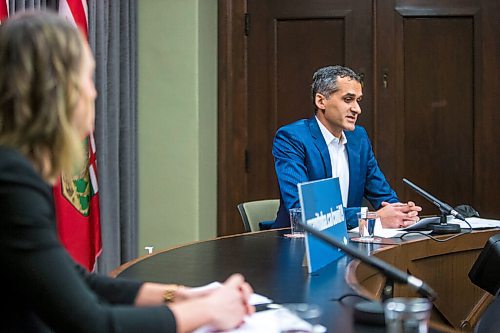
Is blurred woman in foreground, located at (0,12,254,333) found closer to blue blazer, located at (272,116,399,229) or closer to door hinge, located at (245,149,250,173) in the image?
blue blazer, located at (272,116,399,229)

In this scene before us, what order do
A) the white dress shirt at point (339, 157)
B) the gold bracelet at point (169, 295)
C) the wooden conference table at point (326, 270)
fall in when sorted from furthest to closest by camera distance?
1. the white dress shirt at point (339, 157)
2. the wooden conference table at point (326, 270)
3. the gold bracelet at point (169, 295)

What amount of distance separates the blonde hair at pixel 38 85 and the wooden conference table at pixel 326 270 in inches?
23.6

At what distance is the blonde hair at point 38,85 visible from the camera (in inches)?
45.4

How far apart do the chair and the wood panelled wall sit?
967mm

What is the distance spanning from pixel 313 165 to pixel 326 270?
1.35 meters

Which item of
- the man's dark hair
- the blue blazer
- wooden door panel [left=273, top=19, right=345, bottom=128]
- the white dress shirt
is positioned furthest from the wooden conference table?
wooden door panel [left=273, top=19, right=345, bottom=128]

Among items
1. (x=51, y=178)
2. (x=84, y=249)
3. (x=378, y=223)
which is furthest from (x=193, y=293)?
(x=84, y=249)

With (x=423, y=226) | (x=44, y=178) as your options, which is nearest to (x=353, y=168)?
Result: (x=423, y=226)

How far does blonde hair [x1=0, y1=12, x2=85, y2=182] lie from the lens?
1153mm

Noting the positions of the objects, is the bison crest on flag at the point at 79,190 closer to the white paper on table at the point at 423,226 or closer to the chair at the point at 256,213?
the chair at the point at 256,213

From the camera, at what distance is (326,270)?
204 centimetres

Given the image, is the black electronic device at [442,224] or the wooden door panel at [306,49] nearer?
the black electronic device at [442,224]

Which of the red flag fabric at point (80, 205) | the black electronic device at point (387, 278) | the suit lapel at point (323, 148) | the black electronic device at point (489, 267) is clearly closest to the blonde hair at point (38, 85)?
the black electronic device at point (387, 278)

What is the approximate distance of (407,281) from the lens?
131 cm
